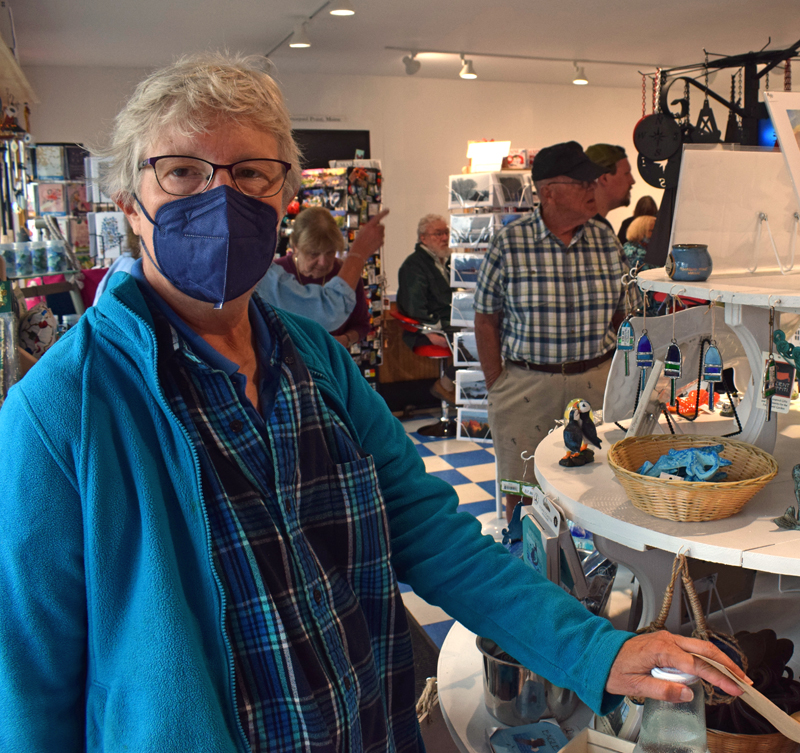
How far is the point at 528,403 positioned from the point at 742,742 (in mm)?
1837

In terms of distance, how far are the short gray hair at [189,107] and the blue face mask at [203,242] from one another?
8 cm

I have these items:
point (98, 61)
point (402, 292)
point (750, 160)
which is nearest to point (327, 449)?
point (750, 160)

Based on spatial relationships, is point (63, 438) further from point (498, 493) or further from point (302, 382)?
point (498, 493)

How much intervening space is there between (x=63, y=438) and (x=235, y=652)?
Answer: 1.11ft

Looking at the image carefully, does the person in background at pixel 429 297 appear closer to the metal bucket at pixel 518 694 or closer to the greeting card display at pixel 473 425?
the greeting card display at pixel 473 425

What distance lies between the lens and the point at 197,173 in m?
1.01

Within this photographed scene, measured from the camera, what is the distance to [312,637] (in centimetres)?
97

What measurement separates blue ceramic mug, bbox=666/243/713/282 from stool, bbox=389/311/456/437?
4216mm

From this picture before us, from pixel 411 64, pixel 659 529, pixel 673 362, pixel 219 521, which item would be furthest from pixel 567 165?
pixel 411 64

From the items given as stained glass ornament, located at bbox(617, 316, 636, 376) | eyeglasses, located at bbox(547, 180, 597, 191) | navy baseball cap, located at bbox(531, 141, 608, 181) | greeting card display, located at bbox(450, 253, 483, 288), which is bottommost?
stained glass ornament, located at bbox(617, 316, 636, 376)

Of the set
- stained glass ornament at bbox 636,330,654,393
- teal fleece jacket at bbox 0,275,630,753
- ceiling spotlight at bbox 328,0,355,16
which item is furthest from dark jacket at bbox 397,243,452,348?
teal fleece jacket at bbox 0,275,630,753

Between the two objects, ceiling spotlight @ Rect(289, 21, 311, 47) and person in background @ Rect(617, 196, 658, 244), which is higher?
ceiling spotlight @ Rect(289, 21, 311, 47)

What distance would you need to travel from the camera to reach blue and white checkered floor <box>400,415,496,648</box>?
133 inches

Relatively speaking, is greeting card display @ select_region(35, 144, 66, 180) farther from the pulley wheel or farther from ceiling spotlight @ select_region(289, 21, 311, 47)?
the pulley wheel
